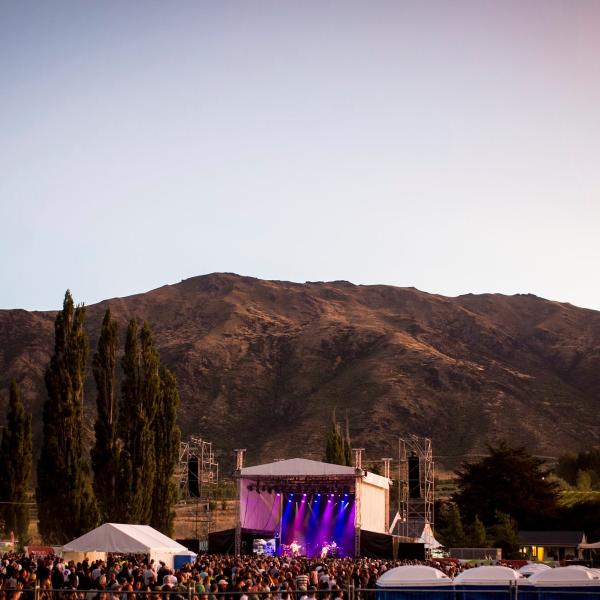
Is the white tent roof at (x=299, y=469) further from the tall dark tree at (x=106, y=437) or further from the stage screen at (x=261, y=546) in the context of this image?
the tall dark tree at (x=106, y=437)

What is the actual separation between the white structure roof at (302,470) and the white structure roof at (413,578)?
29260 millimetres

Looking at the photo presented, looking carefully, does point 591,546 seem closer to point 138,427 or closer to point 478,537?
point 478,537

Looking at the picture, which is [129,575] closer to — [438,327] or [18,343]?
[18,343]

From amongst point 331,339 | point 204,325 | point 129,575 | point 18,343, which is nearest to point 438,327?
point 331,339

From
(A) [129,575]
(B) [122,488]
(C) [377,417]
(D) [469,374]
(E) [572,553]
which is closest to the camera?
(A) [129,575]

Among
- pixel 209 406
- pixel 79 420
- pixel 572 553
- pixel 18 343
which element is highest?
pixel 18 343

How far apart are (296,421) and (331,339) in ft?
124

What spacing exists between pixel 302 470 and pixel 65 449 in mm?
11208

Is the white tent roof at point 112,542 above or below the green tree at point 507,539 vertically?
above

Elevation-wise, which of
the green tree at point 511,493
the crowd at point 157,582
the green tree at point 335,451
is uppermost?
the green tree at point 335,451

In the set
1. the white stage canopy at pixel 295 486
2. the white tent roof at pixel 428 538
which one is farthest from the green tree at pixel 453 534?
the white stage canopy at pixel 295 486

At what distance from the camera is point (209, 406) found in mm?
141125

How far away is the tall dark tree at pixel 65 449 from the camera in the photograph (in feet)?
141

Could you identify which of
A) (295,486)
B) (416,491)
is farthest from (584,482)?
(295,486)
